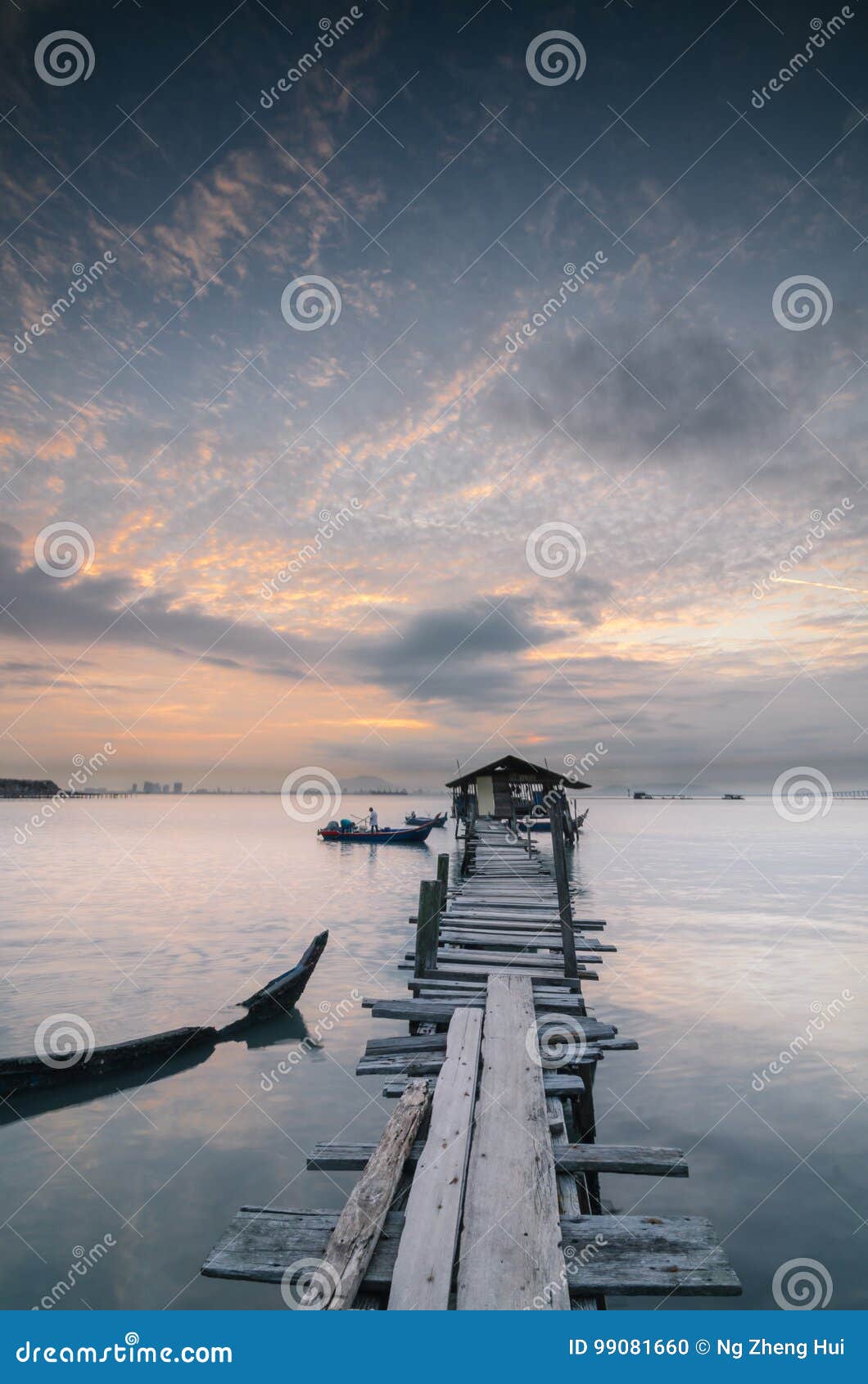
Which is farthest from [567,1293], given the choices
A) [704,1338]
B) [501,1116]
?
[501,1116]

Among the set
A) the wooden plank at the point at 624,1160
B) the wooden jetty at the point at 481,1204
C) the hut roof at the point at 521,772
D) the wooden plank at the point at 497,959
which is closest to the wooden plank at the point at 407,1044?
the wooden jetty at the point at 481,1204

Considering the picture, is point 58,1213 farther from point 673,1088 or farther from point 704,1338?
point 673,1088

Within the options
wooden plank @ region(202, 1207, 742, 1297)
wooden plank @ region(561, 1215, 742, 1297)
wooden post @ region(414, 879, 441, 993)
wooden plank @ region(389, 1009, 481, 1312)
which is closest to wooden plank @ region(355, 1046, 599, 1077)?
wooden plank @ region(389, 1009, 481, 1312)

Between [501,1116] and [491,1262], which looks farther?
[501,1116]

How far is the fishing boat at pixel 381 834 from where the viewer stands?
1975 inches

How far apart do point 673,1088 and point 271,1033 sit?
7064 millimetres

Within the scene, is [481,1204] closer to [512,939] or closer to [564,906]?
[564,906]

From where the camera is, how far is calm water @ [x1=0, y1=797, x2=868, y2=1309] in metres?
6.38

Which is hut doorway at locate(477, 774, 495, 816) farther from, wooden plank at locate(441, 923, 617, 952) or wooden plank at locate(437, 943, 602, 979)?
wooden plank at locate(437, 943, 602, 979)

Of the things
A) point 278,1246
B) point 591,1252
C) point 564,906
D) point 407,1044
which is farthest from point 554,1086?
point 564,906

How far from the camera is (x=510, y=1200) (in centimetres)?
396

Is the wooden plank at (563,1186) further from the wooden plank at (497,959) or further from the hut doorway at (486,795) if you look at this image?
the hut doorway at (486,795)

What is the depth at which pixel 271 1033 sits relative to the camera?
11.9 m

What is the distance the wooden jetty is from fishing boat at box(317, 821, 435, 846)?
4289 centimetres
